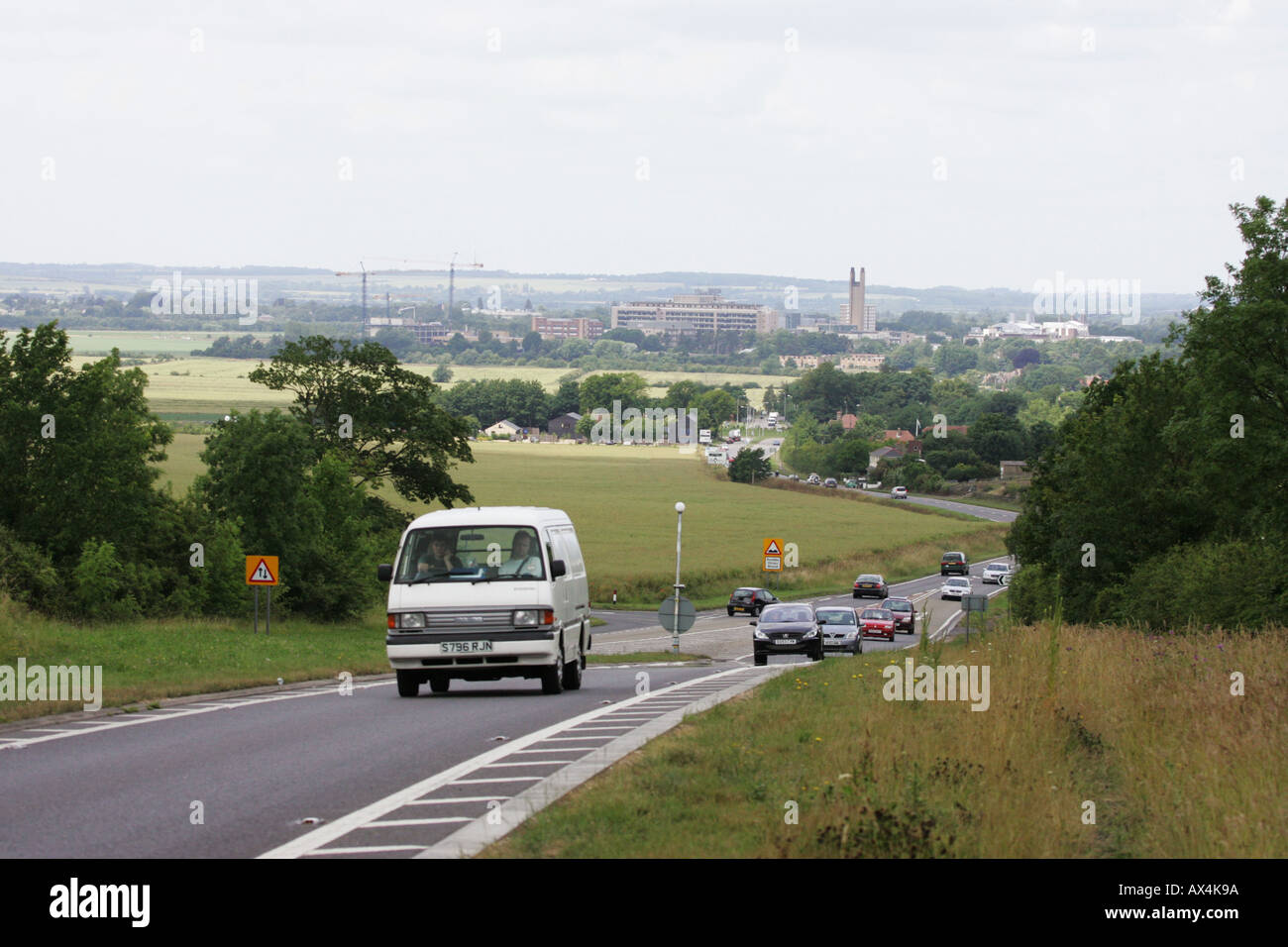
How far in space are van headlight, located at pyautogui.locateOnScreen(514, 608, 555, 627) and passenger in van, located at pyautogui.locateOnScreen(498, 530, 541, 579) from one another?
511 millimetres

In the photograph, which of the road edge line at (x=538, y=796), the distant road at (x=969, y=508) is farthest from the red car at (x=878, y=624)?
the distant road at (x=969, y=508)

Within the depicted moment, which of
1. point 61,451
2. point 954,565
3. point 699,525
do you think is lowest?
point 954,565

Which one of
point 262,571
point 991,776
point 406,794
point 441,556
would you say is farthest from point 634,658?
point 991,776

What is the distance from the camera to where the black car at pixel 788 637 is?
33.5m

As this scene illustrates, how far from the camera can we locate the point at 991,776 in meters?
9.93

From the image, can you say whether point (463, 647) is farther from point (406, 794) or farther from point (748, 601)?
point (748, 601)

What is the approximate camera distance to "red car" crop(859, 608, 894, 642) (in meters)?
50.7

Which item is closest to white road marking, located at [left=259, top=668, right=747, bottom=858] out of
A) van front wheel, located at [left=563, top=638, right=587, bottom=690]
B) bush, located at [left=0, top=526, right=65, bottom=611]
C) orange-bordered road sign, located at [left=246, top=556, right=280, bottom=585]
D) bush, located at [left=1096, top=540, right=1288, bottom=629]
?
van front wheel, located at [left=563, top=638, right=587, bottom=690]

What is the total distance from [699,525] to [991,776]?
3525 inches

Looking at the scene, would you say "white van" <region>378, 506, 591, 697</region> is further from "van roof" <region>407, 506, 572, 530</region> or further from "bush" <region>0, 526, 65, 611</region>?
"bush" <region>0, 526, 65, 611</region>

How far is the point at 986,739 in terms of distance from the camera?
11.3 metres
